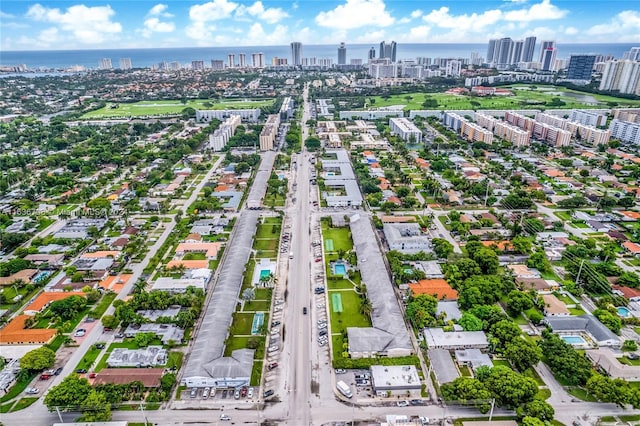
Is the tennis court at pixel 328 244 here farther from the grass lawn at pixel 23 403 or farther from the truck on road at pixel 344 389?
the grass lawn at pixel 23 403

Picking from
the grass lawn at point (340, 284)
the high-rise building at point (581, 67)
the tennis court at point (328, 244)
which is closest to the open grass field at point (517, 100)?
the high-rise building at point (581, 67)

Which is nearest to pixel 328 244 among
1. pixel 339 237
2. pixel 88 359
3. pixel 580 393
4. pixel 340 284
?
pixel 339 237

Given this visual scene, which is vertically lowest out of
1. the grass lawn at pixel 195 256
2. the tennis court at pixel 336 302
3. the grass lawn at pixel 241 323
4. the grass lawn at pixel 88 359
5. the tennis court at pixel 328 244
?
the grass lawn at pixel 88 359

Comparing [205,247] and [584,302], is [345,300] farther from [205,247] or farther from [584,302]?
[584,302]

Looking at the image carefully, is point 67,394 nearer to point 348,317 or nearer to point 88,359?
point 88,359

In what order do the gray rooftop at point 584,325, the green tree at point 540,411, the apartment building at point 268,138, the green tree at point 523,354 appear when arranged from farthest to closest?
the apartment building at point 268,138 < the gray rooftop at point 584,325 < the green tree at point 523,354 < the green tree at point 540,411
